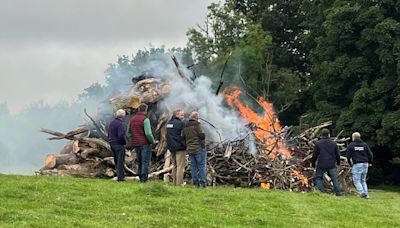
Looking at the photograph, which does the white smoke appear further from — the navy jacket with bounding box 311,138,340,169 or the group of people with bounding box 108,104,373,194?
the group of people with bounding box 108,104,373,194

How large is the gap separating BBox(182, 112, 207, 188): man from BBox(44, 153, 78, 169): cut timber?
6.57 m

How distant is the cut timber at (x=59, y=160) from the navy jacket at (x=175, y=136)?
6183 mm

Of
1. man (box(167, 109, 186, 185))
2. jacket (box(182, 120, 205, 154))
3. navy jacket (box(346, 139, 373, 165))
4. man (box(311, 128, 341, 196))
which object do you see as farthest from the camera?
navy jacket (box(346, 139, 373, 165))

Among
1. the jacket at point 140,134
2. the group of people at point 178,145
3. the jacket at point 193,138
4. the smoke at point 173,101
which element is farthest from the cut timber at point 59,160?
the jacket at point 193,138

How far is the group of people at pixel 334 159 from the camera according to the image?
17.1m

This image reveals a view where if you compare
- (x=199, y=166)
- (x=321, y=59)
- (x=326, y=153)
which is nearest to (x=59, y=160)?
(x=199, y=166)

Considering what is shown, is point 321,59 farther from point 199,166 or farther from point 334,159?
point 199,166

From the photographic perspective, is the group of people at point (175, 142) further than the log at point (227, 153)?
No

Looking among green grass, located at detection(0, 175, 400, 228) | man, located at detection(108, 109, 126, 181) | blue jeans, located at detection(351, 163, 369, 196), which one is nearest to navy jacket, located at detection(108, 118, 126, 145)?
man, located at detection(108, 109, 126, 181)

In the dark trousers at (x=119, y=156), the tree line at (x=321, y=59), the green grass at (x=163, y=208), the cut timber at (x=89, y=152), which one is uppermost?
the tree line at (x=321, y=59)

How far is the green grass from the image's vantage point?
10156mm

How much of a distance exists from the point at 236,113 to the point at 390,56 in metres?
13.0

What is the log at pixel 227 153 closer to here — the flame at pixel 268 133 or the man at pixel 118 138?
the flame at pixel 268 133

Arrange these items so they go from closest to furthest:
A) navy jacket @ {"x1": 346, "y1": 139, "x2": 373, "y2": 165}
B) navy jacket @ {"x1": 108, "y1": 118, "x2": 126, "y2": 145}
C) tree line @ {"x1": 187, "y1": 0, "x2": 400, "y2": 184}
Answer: navy jacket @ {"x1": 108, "y1": 118, "x2": 126, "y2": 145} → navy jacket @ {"x1": 346, "y1": 139, "x2": 373, "y2": 165} → tree line @ {"x1": 187, "y1": 0, "x2": 400, "y2": 184}
